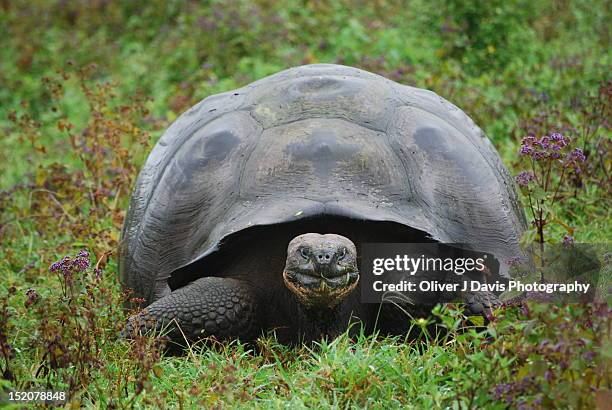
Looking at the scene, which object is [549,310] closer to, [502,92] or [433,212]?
[433,212]

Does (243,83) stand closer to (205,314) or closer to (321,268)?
(205,314)

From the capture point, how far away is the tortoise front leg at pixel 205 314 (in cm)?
324

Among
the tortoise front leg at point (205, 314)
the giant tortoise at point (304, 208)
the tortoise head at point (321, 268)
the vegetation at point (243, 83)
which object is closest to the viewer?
the vegetation at point (243, 83)

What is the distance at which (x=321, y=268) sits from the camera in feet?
9.67

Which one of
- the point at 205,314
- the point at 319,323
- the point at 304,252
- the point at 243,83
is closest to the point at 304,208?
the point at 304,252

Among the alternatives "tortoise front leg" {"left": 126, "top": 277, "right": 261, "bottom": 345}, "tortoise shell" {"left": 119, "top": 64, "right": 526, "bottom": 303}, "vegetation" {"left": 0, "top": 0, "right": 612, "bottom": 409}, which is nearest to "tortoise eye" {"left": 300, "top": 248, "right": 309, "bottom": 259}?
"tortoise shell" {"left": 119, "top": 64, "right": 526, "bottom": 303}

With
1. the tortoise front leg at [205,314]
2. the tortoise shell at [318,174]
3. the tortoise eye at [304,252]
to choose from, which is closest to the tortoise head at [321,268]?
the tortoise eye at [304,252]

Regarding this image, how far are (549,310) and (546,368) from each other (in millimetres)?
144

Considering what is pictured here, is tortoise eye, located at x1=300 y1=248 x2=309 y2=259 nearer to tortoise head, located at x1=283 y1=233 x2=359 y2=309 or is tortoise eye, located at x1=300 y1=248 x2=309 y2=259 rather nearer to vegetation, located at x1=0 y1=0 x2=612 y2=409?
tortoise head, located at x1=283 y1=233 x2=359 y2=309

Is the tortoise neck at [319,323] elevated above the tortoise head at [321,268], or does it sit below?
below

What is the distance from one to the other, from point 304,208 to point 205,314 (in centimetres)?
51

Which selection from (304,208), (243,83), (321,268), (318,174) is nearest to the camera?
(321,268)

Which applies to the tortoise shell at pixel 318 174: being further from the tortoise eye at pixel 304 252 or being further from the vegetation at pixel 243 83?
the vegetation at pixel 243 83

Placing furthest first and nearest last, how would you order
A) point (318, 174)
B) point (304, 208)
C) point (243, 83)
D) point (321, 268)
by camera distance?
point (243, 83), point (318, 174), point (304, 208), point (321, 268)
